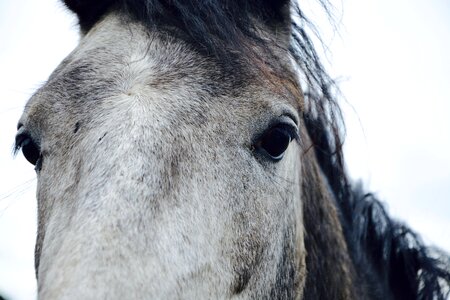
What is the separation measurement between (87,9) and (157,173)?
1673mm

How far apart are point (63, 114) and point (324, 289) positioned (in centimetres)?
193

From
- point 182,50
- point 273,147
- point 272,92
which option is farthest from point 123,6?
point 273,147

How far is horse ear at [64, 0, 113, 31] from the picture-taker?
9.99 feet

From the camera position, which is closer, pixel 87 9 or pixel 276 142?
pixel 276 142

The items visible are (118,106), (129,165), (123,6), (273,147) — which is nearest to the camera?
(129,165)

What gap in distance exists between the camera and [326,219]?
3.40m

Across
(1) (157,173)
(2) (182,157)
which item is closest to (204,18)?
(2) (182,157)

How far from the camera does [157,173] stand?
1.98m

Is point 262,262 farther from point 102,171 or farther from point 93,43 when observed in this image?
point 93,43

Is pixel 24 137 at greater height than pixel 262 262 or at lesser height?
lesser

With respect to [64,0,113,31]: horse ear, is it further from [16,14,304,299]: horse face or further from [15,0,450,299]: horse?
[16,14,304,299]: horse face

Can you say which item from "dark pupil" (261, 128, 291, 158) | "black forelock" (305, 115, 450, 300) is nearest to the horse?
"dark pupil" (261, 128, 291, 158)

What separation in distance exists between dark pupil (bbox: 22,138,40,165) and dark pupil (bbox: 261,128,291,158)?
3.85 feet

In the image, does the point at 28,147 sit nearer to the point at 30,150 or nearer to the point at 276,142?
the point at 30,150
